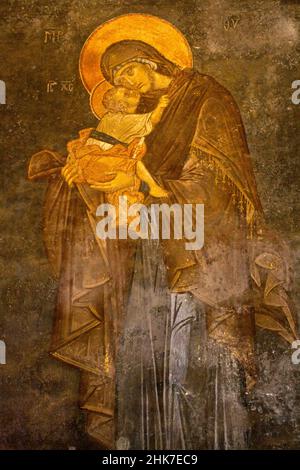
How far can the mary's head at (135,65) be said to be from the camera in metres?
7.93

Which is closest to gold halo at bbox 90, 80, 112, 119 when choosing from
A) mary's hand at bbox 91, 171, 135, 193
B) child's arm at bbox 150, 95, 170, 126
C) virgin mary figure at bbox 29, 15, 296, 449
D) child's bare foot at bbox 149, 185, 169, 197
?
virgin mary figure at bbox 29, 15, 296, 449

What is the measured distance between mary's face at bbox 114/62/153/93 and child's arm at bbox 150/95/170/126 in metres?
0.18

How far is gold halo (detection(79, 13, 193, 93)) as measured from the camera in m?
7.97

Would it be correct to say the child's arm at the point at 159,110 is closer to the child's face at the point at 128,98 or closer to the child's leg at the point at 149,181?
the child's face at the point at 128,98

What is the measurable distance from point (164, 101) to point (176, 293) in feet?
6.44

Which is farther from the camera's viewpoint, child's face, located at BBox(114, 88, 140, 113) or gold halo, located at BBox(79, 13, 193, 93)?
gold halo, located at BBox(79, 13, 193, 93)

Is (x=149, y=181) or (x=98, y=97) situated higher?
(x=98, y=97)

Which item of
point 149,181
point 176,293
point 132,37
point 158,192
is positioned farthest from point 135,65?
point 176,293

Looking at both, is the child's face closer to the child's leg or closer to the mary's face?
the mary's face

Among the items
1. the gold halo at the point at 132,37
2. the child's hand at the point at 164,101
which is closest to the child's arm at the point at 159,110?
the child's hand at the point at 164,101

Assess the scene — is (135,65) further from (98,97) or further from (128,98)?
(98,97)

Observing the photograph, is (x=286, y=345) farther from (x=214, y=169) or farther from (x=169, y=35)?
(x=169, y=35)

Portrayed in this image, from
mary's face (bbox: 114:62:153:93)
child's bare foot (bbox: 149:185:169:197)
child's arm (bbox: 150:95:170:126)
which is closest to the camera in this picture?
child's bare foot (bbox: 149:185:169:197)

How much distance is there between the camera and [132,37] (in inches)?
316
